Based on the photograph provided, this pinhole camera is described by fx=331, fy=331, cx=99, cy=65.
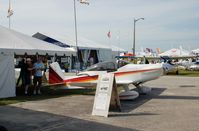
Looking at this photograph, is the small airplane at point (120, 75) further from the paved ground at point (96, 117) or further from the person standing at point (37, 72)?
the paved ground at point (96, 117)

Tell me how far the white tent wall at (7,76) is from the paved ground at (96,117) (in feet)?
6.36

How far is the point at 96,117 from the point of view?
31.3ft

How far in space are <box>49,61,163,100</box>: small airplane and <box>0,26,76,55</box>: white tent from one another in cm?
101

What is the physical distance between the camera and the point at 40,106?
11.6 m

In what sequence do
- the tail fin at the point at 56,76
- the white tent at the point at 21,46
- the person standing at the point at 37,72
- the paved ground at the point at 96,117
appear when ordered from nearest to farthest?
the paved ground at the point at 96,117
the white tent at the point at 21,46
the person standing at the point at 37,72
the tail fin at the point at 56,76

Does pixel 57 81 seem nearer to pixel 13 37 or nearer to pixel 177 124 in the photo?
pixel 13 37

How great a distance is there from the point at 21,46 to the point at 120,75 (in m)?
4.61

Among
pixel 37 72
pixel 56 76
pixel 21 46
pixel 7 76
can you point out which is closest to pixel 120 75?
pixel 56 76

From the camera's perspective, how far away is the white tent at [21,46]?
46.4ft

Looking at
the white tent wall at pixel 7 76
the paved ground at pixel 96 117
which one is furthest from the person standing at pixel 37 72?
the paved ground at pixel 96 117

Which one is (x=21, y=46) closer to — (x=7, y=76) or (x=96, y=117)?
(x=7, y=76)

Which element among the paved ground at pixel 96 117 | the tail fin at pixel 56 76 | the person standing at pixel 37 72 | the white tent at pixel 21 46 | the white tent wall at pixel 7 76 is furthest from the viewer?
the tail fin at pixel 56 76

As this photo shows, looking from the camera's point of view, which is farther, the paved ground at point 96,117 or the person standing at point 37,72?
the person standing at point 37,72

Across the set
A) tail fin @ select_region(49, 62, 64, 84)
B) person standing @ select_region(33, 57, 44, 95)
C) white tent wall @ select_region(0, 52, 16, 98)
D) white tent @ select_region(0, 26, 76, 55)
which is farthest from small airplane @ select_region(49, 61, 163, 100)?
white tent wall @ select_region(0, 52, 16, 98)
